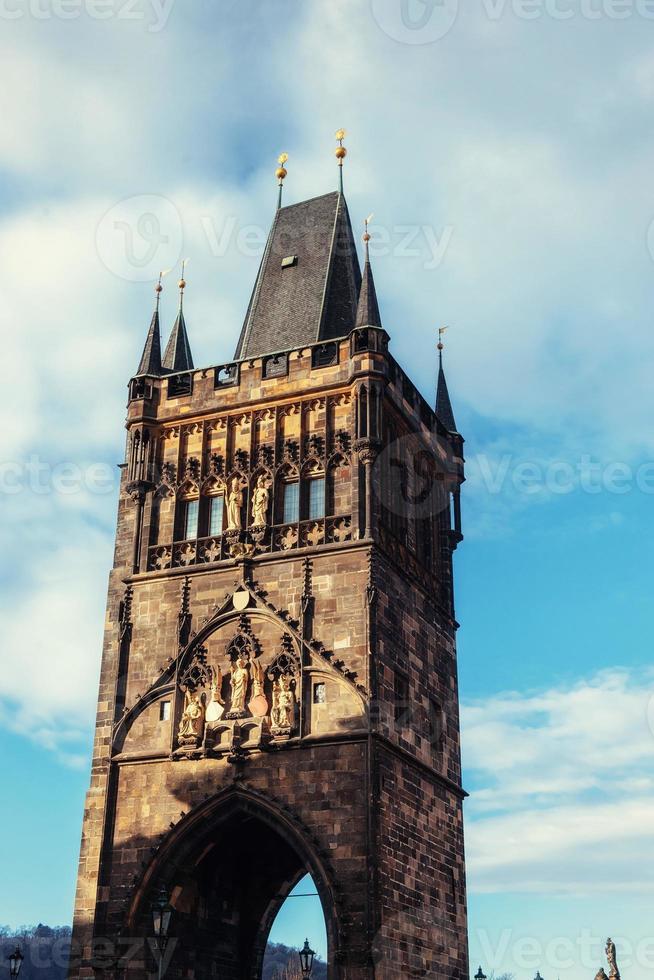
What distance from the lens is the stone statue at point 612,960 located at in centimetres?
3747

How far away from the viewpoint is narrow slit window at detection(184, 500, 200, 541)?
28.4m

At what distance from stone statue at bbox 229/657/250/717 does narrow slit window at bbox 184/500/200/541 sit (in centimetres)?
377

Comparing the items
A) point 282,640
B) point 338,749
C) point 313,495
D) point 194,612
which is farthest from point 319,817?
point 313,495

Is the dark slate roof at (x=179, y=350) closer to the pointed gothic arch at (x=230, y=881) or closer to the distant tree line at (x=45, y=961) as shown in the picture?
the pointed gothic arch at (x=230, y=881)

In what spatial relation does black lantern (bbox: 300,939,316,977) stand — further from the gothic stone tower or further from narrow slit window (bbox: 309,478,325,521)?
narrow slit window (bbox: 309,478,325,521)

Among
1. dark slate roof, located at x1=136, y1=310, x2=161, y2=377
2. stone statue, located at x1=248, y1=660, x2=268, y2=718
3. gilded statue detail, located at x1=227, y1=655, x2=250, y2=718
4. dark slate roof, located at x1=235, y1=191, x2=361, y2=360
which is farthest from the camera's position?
dark slate roof, located at x1=235, y1=191, x2=361, y2=360

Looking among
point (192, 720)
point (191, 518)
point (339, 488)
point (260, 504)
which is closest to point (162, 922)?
point (192, 720)

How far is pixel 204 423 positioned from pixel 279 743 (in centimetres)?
866

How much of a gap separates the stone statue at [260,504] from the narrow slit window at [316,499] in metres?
1.04

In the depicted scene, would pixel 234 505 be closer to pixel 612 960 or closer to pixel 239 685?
pixel 239 685

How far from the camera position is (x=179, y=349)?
107 ft

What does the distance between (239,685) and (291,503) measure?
4.54 m

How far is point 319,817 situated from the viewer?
23.8 m

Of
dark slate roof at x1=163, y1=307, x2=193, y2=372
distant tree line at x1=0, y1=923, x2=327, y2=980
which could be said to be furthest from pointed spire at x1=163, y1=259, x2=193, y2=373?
distant tree line at x1=0, y1=923, x2=327, y2=980
